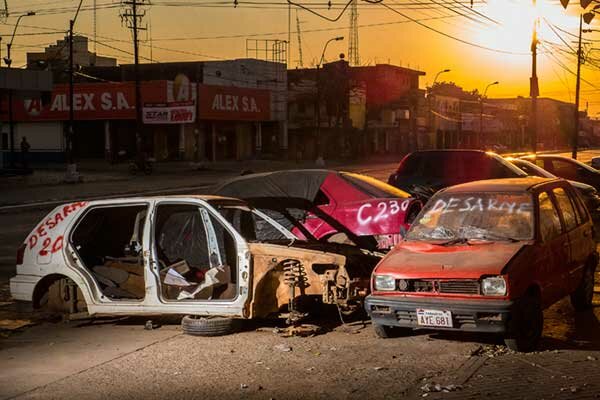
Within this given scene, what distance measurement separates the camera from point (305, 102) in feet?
254

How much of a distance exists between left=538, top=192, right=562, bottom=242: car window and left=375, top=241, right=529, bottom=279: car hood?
52cm

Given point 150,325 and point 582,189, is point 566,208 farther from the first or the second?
point 582,189

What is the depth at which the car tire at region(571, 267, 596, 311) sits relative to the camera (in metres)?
8.84

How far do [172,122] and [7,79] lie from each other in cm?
2140

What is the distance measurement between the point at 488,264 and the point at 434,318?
67 cm

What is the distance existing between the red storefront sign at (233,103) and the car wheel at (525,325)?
52.5m

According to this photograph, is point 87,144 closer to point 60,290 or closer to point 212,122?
point 212,122

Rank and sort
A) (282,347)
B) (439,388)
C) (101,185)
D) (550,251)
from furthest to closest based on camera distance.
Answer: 1. (101,185)
2. (550,251)
3. (282,347)
4. (439,388)

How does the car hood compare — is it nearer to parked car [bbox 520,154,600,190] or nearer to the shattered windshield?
the shattered windshield

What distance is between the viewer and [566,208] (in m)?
8.80

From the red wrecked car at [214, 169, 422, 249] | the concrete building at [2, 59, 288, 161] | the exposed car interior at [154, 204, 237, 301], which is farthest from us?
the concrete building at [2, 59, 288, 161]

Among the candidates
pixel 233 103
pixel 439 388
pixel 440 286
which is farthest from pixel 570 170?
pixel 233 103

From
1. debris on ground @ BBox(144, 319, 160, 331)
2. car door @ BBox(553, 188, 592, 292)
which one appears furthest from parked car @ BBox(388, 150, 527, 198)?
debris on ground @ BBox(144, 319, 160, 331)

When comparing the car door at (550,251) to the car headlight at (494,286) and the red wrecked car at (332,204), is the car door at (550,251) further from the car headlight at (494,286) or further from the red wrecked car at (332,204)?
the red wrecked car at (332,204)
